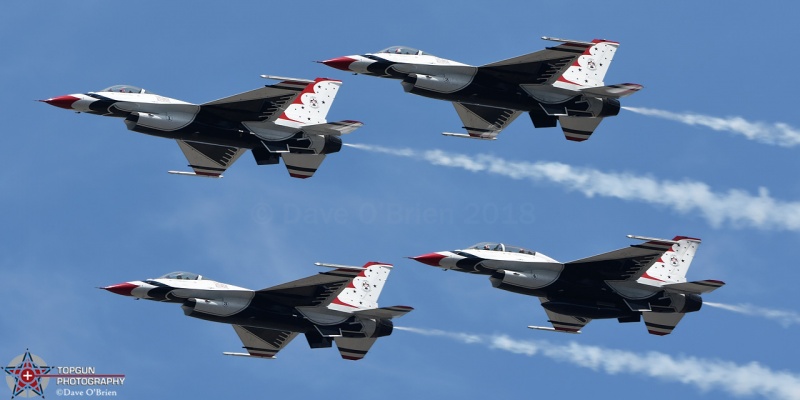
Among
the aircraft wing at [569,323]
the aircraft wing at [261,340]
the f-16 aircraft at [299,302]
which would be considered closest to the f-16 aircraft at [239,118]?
the f-16 aircraft at [299,302]

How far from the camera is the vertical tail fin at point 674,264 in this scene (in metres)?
100

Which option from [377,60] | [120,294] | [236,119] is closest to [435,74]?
[377,60]

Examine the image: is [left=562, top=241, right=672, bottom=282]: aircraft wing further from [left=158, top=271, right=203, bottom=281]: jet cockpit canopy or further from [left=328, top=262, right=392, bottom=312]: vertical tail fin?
[left=158, top=271, right=203, bottom=281]: jet cockpit canopy

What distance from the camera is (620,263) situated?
99.1 metres

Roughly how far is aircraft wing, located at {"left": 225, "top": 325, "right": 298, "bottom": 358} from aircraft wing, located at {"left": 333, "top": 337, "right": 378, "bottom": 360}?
449cm

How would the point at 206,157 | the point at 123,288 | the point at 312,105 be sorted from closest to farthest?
the point at 123,288
the point at 312,105
the point at 206,157

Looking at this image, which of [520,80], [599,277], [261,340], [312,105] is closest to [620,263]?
[599,277]

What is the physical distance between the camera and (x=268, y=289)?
9756 cm

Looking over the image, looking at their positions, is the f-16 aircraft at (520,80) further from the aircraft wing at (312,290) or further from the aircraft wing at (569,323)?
the aircraft wing at (569,323)

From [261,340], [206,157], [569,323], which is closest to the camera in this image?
[261,340]

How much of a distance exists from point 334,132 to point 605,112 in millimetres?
12744

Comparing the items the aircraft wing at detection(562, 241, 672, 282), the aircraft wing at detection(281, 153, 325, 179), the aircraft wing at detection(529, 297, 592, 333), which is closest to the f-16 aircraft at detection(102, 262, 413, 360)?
the aircraft wing at detection(281, 153, 325, 179)

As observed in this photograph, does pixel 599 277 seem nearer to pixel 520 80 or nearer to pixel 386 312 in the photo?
pixel 520 80

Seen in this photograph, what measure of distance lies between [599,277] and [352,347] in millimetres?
12079
